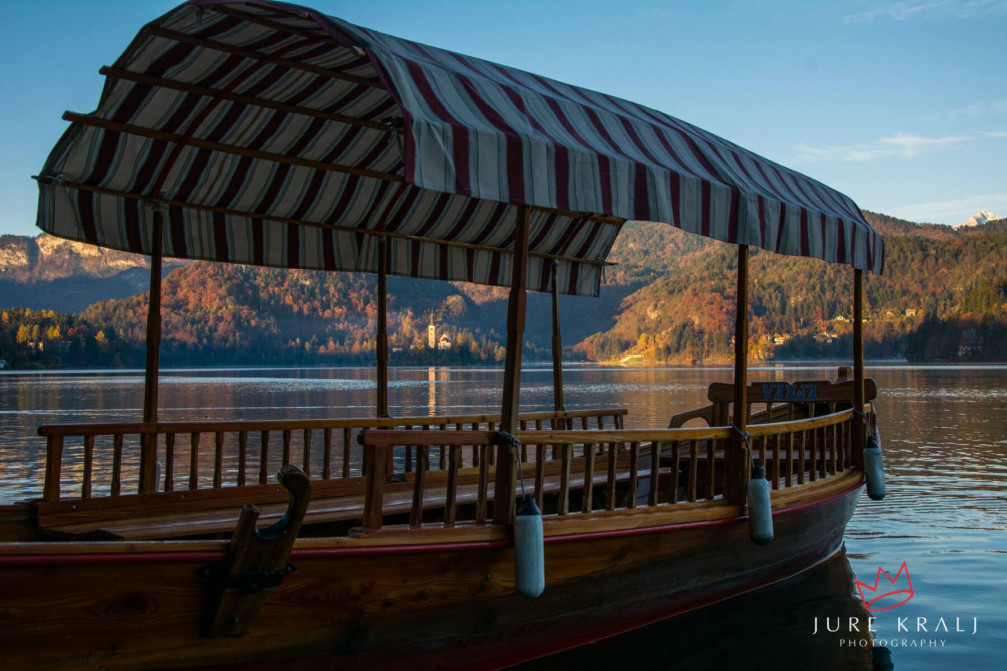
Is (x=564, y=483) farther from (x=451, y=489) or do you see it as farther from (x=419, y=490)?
(x=419, y=490)

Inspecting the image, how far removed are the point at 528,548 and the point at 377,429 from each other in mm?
1173

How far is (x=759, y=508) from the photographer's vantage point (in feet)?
22.9

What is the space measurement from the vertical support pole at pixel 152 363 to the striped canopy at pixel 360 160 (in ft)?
1.16

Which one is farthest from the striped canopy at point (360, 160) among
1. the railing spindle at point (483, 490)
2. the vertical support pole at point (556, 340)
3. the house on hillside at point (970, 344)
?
the house on hillside at point (970, 344)

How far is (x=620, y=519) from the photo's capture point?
248 inches

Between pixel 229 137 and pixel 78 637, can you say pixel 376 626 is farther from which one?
pixel 229 137

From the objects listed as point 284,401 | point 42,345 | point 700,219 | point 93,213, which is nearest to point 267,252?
point 93,213

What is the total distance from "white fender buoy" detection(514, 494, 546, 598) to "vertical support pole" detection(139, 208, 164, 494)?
3.44m

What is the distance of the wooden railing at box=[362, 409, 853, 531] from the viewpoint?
550cm

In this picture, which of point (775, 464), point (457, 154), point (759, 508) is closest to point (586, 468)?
point (759, 508)

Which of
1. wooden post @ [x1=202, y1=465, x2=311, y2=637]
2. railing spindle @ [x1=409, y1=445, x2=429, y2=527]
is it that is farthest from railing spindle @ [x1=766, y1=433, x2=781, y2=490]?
wooden post @ [x1=202, y1=465, x2=311, y2=637]

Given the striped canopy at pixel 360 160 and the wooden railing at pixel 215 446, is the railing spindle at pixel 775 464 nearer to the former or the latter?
the striped canopy at pixel 360 160

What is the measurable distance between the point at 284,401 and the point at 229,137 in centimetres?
4657

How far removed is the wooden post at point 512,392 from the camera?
5574 millimetres
